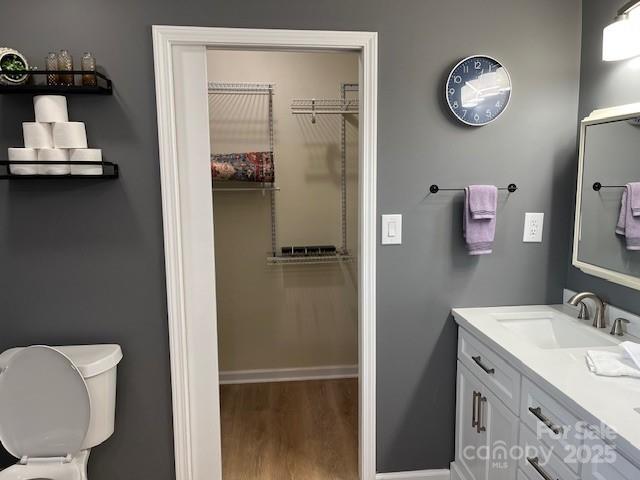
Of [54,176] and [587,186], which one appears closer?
[54,176]

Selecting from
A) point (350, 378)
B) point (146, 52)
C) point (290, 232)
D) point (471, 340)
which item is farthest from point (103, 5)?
point (350, 378)

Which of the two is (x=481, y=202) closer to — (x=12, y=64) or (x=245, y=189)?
(x=245, y=189)

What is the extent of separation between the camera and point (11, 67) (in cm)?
165

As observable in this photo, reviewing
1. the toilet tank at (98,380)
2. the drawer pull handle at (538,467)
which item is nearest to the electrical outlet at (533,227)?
the drawer pull handle at (538,467)

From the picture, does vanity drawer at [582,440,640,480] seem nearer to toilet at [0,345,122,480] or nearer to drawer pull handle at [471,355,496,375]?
drawer pull handle at [471,355,496,375]

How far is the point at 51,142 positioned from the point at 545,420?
1.99m

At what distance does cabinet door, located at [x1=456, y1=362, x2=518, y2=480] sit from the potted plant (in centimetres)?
215

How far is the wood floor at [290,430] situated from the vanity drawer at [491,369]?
883mm

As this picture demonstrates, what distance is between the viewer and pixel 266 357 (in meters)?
3.26

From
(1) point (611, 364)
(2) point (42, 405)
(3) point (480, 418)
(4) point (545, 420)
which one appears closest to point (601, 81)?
(1) point (611, 364)

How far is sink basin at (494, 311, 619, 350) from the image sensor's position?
73.1 inches

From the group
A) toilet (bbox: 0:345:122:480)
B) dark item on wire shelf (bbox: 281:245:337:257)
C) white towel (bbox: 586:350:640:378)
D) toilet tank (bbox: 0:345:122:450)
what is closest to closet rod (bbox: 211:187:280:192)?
dark item on wire shelf (bbox: 281:245:337:257)

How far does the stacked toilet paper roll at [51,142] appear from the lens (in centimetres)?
166

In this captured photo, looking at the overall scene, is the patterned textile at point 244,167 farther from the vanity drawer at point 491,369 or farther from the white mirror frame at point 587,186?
the white mirror frame at point 587,186
